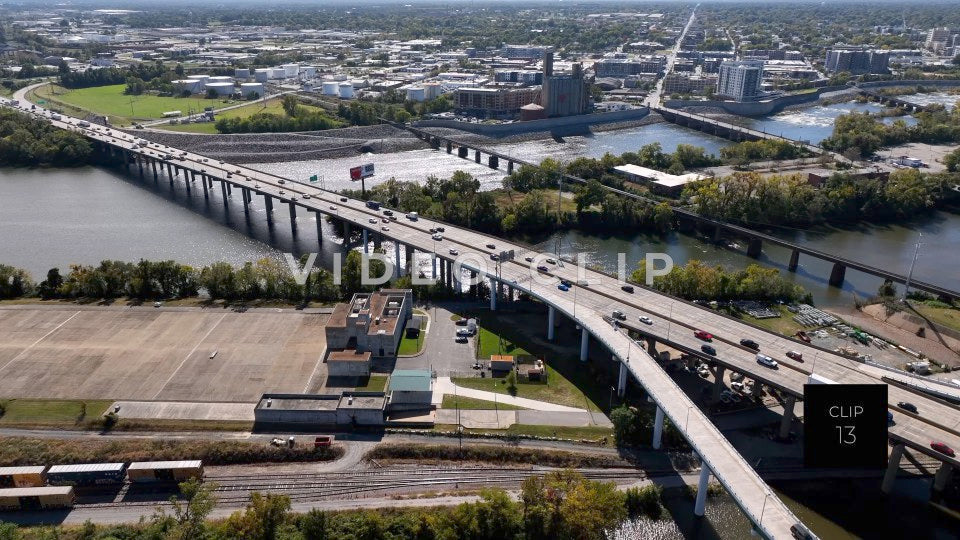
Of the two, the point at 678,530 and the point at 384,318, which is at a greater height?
the point at 384,318

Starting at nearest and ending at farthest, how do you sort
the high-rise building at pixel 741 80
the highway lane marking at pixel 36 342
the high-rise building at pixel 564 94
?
the highway lane marking at pixel 36 342 → the high-rise building at pixel 564 94 → the high-rise building at pixel 741 80

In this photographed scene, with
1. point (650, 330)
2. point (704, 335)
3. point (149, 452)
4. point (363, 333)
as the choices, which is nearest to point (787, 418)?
point (704, 335)

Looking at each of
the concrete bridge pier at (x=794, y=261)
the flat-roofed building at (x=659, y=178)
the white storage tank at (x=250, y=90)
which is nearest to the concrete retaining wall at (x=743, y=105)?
the flat-roofed building at (x=659, y=178)

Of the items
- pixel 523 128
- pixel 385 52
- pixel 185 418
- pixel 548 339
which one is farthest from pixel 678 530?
pixel 385 52

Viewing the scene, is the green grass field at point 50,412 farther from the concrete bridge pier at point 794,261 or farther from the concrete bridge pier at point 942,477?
the concrete bridge pier at point 794,261

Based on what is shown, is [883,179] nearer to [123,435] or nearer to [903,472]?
[903,472]

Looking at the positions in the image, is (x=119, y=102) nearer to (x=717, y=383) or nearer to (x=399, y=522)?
(x=399, y=522)

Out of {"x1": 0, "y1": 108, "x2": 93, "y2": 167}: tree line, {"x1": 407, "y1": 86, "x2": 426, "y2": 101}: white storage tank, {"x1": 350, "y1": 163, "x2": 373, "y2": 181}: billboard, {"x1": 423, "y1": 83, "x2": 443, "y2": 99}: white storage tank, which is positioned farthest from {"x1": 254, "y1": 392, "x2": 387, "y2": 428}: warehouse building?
{"x1": 423, "y1": 83, "x2": 443, "y2": 99}: white storage tank

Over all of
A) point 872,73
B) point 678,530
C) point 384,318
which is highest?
point 872,73
